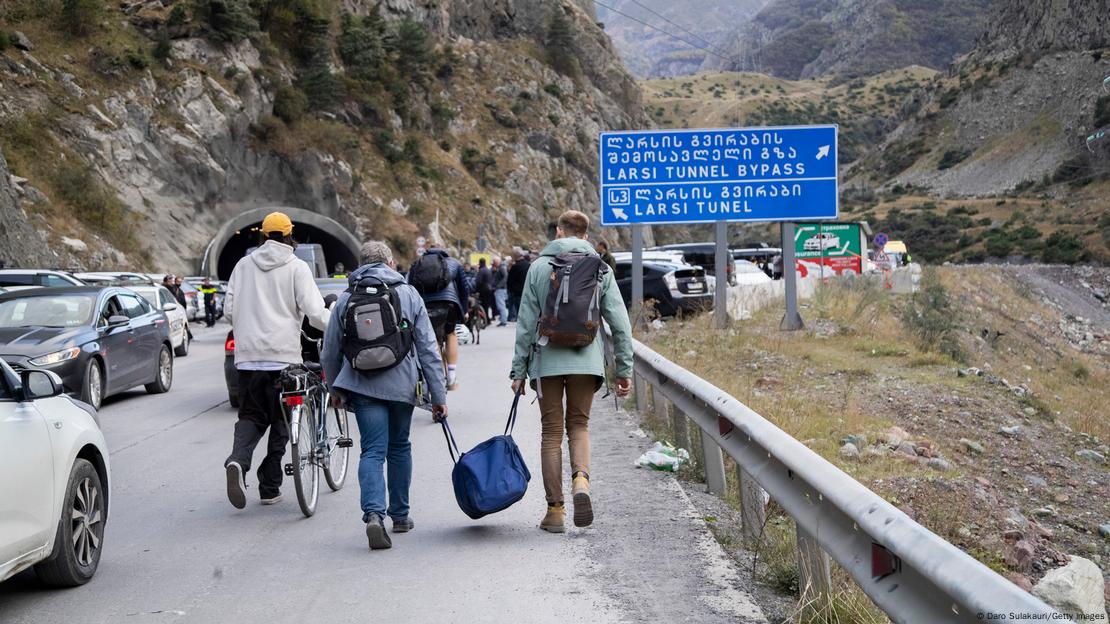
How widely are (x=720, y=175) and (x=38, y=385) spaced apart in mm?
19209

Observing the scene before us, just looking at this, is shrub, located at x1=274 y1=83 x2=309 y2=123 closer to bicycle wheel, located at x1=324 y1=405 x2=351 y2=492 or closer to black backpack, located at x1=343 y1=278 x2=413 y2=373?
bicycle wheel, located at x1=324 y1=405 x2=351 y2=492

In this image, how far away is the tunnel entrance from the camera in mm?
51062

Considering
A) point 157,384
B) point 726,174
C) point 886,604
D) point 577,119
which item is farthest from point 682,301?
point 577,119

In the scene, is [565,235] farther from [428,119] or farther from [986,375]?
[428,119]

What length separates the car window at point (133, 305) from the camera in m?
15.7

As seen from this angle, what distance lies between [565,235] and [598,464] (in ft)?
9.31

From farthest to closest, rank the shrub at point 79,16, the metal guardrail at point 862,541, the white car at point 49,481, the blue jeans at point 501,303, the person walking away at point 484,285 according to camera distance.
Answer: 1. the shrub at point 79,16
2. the blue jeans at point 501,303
3. the person walking away at point 484,285
4. the white car at point 49,481
5. the metal guardrail at point 862,541

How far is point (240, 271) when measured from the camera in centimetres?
793

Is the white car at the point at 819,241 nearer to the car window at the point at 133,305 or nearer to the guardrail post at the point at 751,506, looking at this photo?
the car window at the point at 133,305

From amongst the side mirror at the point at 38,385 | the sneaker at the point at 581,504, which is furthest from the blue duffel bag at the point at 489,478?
the side mirror at the point at 38,385

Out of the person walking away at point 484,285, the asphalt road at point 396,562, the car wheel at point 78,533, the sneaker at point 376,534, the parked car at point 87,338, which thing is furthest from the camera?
the person walking away at point 484,285

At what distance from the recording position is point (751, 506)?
22.1 feet

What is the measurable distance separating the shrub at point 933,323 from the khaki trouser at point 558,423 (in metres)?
15.1

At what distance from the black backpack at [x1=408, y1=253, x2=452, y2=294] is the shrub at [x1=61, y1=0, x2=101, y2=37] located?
4361 centimetres
